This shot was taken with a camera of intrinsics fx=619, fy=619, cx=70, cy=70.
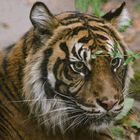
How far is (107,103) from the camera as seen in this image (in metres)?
3.68

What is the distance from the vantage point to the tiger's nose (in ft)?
12.1

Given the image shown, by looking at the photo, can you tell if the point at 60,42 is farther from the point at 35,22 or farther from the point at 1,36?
the point at 1,36

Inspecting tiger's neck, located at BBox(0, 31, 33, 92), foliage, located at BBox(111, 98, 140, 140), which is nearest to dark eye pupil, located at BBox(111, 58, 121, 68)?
tiger's neck, located at BBox(0, 31, 33, 92)

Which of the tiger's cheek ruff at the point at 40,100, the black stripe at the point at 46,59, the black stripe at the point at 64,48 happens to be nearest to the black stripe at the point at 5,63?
the tiger's cheek ruff at the point at 40,100

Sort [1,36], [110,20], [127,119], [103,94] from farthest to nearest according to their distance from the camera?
[1,36], [127,119], [110,20], [103,94]

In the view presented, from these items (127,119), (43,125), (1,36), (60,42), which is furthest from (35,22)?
(1,36)

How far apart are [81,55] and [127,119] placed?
4.87 feet

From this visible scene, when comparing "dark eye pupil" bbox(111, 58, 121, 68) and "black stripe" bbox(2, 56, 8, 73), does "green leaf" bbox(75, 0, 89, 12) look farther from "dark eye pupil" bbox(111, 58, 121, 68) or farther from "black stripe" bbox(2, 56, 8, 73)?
"black stripe" bbox(2, 56, 8, 73)

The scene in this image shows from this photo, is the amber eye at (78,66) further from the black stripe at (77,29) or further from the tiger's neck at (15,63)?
the tiger's neck at (15,63)

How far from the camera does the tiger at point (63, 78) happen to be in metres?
3.76

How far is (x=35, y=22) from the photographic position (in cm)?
385

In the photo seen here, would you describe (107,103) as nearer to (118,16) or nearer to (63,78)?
(63,78)

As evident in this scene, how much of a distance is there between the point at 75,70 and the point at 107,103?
31 centimetres

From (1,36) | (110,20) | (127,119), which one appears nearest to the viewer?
(110,20)
